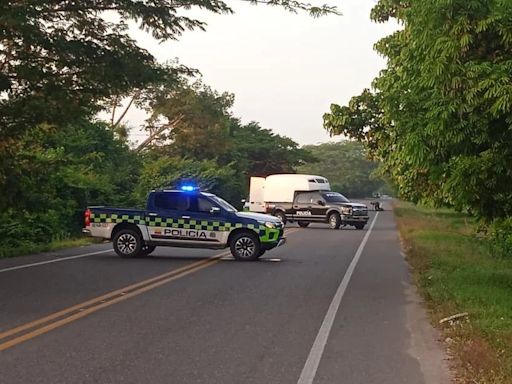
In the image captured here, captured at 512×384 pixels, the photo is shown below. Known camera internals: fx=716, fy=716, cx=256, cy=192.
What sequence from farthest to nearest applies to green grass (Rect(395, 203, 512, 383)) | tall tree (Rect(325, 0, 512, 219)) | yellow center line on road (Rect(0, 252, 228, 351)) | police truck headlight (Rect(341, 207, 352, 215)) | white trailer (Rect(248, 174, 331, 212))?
1. white trailer (Rect(248, 174, 331, 212))
2. police truck headlight (Rect(341, 207, 352, 215))
3. tall tree (Rect(325, 0, 512, 219))
4. yellow center line on road (Rect(0, 252, 228, 351))
5. green grass (Rect(395, 203, 512, 383))

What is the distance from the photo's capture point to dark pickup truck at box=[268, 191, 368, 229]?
3484 cm

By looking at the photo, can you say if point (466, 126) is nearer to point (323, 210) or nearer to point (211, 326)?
point (211, 326)

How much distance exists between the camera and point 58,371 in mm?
6535

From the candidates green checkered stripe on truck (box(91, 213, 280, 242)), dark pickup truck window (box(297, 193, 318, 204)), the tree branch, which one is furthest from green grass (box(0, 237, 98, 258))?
the tree branch

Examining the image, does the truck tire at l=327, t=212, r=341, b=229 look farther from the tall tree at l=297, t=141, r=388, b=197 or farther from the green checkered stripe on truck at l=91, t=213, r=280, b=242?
the tall tree at l=297, t=141, r=388, b=197

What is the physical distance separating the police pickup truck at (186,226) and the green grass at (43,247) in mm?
2109

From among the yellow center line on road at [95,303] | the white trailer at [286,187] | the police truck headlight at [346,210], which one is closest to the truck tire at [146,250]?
the yellow center line on road at [95,303]

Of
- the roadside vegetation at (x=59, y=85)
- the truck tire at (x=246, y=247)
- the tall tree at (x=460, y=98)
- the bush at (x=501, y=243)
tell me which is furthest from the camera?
the bush at (x=501, y=243)

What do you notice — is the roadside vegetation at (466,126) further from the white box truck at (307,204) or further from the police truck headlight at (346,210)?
the white box truck at (307,204)

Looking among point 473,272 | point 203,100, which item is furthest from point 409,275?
point 203,100

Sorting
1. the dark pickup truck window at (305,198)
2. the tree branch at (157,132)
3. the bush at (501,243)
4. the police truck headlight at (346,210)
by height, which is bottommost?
the bush at (501,243)

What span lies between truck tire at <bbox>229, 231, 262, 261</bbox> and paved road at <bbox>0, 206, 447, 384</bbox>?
1.56 meters

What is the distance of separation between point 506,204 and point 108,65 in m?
8.24

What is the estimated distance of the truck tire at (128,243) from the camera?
18.1 m
